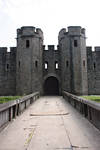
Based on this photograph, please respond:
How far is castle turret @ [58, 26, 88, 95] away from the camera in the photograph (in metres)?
19.9

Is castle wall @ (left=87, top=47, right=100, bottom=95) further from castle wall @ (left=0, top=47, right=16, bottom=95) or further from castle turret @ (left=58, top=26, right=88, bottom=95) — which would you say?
castle wall @ (left=0, top=47, right=16, bottom=95)

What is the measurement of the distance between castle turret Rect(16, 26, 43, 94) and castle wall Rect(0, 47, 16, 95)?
73.1 inches

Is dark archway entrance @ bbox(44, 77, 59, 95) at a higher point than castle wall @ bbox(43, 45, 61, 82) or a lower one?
lower

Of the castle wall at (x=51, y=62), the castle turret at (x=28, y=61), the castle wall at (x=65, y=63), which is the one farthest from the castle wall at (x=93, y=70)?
the castle turret at (x=28, y=61)

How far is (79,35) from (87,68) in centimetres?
551

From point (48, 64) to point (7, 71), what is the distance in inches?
275

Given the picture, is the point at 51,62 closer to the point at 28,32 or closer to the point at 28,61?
the point at 28,61

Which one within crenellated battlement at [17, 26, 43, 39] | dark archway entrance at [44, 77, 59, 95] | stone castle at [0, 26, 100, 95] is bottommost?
dark archway entrance at [44, 77, 59, 95]

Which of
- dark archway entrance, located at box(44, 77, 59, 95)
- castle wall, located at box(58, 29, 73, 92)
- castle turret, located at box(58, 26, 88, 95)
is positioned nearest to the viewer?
castle turret, located at box(58, 26, 88, 95)

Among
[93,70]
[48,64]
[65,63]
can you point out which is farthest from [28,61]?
[93,70]

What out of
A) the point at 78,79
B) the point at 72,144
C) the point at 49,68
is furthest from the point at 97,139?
the point at 49,68

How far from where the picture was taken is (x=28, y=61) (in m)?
20.1

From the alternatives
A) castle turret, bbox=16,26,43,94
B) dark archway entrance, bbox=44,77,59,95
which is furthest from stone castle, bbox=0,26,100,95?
dark archway entrance, bbox=44,77,59,95

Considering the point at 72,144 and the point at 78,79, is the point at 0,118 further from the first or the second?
the point at 78,79
